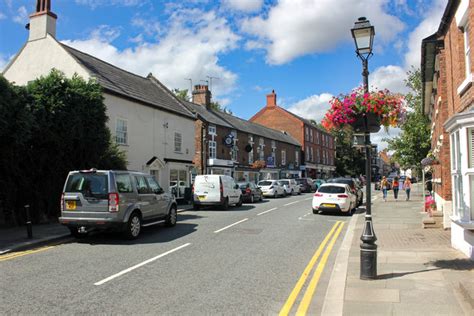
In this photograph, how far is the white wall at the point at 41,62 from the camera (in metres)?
20.1

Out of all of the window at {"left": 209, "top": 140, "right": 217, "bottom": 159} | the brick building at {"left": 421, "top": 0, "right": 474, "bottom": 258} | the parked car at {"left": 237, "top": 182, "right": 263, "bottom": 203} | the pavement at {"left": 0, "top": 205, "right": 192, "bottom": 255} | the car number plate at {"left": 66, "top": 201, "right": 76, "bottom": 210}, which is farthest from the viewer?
the window at {"left": 209, "top": 140, "right": 217, "bottom": 159}

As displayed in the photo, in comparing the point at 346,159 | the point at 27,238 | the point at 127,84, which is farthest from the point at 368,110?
the point at 346,159

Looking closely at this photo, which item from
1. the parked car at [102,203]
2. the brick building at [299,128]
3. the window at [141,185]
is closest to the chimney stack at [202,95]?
the brick building at [299,128]

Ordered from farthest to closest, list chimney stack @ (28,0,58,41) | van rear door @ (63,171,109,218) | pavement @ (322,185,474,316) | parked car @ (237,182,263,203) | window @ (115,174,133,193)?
parked car @ (237,182,263,203) → chimney stack @ (28,0,58,41) → window @ (115,174,133,193) → van rear door @ (63,171,109,218) → pavement @ (322,185,474,316)

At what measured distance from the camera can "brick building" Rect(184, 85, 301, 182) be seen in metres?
34.0

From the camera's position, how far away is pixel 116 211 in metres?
10.6

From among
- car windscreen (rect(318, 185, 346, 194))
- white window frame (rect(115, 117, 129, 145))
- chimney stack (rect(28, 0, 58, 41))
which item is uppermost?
chimney stack (rect(28, 0, 58, 41))

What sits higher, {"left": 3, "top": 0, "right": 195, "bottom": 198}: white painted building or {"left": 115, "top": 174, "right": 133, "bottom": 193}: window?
{"left": 3, "top": 0, "right": 195, "bottom": 198}: white painted building

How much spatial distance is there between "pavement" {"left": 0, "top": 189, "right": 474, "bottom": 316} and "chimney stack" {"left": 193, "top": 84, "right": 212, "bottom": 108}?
98.5 ft

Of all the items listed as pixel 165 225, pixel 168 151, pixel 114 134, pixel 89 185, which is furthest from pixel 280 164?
pixel 89 185

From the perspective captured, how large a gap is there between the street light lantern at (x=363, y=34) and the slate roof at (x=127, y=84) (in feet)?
45.8

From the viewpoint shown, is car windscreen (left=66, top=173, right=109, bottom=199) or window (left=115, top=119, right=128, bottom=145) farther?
window (left=115, top=119, right=128, bottom=145)

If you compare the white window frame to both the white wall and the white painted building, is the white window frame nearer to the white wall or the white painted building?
the white painted building

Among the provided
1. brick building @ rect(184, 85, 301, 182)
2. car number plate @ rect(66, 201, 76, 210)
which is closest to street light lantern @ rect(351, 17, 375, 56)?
car number plate @ rect(66, 201, 76, 210)
